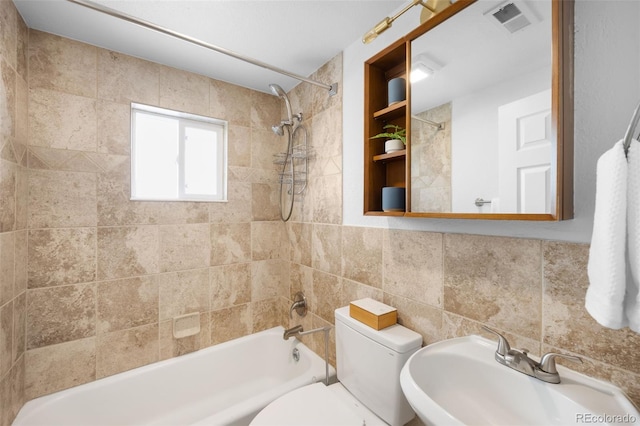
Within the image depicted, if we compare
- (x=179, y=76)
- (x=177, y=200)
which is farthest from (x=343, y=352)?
(x=179, y=76)

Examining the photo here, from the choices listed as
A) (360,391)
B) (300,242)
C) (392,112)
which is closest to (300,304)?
(300,242)

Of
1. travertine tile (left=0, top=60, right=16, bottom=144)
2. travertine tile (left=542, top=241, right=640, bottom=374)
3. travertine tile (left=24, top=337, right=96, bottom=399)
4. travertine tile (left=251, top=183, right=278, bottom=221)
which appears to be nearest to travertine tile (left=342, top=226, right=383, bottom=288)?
travertine tile (left=542, top=241, right=640, bottom=374)

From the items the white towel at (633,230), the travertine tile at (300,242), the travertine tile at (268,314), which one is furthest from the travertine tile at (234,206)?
the white towel at (633,230)

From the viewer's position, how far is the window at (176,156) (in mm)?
1891

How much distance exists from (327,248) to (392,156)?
0.80 m

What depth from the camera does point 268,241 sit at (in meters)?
2.28

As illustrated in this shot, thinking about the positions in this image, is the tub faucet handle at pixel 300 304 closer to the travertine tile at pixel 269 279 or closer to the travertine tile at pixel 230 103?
the travertine tile at pixel 269 279

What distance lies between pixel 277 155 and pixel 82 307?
1.57 metres

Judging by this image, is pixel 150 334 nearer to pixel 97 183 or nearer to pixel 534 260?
pixel 97 183

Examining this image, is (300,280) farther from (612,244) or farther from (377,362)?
(612,244)

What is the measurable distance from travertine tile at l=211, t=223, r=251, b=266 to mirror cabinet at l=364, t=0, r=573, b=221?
1.18 metres

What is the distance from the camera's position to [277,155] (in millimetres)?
2182

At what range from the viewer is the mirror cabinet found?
2.63ft

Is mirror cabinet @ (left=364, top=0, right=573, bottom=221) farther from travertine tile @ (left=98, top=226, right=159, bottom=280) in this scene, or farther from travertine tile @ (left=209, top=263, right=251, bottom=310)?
travertine tile @ (left=98, top=226, right=159, bottom=280)
